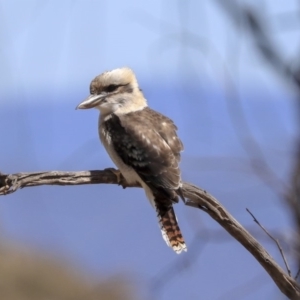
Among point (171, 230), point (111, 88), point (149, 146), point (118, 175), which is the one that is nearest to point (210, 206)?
point (171, 230)

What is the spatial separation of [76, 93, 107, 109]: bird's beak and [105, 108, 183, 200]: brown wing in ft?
0.30

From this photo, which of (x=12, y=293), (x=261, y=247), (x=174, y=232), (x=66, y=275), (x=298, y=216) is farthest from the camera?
(x=66, y=275)

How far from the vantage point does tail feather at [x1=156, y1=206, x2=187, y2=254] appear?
9.79 ft

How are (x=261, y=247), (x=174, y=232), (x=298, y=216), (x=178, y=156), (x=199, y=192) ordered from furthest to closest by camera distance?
(x=178, y=156) < (x=174, y=232) < (x=199, y=192) < (x=261, y=247) < (x=298, y=216)

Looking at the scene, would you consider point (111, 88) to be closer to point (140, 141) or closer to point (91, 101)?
point (91, 101)

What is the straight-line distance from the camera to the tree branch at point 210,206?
212 cm

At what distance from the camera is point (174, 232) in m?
3.02

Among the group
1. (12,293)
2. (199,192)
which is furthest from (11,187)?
(12,293)

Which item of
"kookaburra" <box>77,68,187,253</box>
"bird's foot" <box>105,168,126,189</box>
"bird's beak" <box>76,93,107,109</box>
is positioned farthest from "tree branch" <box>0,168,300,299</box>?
"bird's beak" <box>76,93,107,109</box>

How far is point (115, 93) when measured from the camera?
366 cm

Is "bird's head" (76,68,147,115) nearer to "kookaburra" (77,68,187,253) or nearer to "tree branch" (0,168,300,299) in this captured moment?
"kookaburra" (77,68,187,253)

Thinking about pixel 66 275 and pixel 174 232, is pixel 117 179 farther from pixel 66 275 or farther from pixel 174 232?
pixel 66 275

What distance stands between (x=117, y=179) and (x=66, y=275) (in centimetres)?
766

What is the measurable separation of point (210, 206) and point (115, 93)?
55.2 inches
